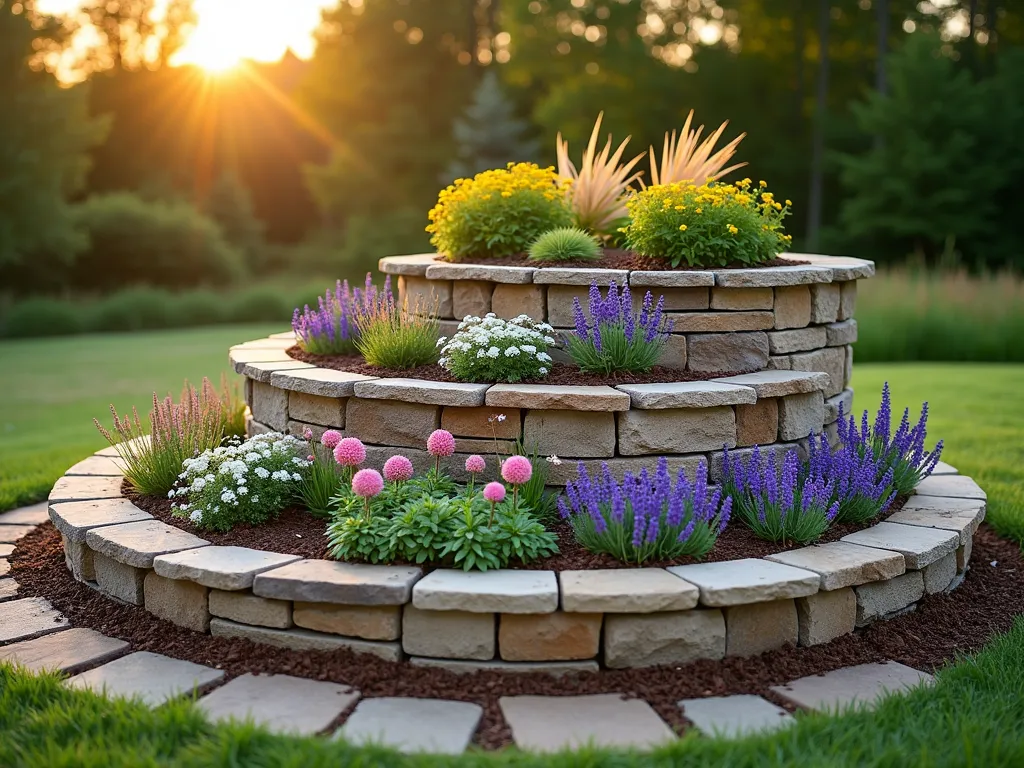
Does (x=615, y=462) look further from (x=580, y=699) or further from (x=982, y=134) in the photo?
(x=982, y=134)

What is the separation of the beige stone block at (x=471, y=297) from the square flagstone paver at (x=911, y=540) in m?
2.06

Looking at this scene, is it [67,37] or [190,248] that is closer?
[67,37]

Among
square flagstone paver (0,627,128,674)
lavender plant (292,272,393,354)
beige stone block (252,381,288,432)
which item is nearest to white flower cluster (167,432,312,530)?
beige stone block (252,381,288,432)

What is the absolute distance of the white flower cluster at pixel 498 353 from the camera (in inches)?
155

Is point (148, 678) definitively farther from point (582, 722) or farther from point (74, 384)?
point (74, 384)

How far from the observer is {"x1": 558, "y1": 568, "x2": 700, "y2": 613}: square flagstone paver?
2908 mm

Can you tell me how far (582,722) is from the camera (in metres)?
2.68

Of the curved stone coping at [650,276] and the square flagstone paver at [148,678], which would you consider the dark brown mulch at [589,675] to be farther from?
the curved stone coping at [650,276]

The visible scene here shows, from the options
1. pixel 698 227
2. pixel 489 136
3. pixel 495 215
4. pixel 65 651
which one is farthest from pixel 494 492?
pixel 489 136

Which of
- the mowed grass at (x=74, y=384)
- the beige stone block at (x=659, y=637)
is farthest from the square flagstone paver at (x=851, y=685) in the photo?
the mowed grass at (x=74, y=384)

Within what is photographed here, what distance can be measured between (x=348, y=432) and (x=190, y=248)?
64.9 feet

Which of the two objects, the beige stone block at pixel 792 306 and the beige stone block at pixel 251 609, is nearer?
the beige stone block at pixel 251 609

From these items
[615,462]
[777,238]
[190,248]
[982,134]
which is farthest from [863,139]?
[615,462]

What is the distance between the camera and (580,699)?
9.31 ft
